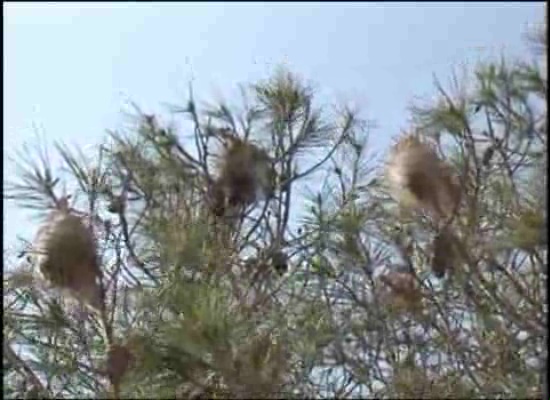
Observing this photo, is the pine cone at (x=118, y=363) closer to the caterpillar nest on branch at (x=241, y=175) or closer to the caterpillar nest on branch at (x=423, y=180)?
the caterpillar nest on branch at (x=241, y=175)

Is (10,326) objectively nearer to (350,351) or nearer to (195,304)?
(195,304)

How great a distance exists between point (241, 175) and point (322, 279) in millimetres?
432

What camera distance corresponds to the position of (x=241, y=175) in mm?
2018

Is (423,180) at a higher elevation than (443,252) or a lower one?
higher

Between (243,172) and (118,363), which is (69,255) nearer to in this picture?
(118,363)

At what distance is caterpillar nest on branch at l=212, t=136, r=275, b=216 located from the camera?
202 cm

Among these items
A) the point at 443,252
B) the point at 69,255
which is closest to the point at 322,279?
the point at 443,252

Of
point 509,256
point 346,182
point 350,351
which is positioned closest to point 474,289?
point 509,256

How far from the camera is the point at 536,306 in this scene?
200 centimetres

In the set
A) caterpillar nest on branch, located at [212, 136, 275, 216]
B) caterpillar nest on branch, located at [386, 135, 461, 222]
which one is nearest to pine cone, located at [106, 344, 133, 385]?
caterpillar nest on branch, located at [212, 136, 275, 216]

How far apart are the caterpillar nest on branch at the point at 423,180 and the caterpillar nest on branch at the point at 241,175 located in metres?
0.25

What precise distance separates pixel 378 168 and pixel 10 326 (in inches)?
37.4

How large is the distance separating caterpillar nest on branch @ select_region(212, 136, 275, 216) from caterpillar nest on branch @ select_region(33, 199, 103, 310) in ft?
0.89

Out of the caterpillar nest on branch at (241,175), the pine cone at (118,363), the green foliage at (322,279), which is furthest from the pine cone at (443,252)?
the pine cone at (118,363)
